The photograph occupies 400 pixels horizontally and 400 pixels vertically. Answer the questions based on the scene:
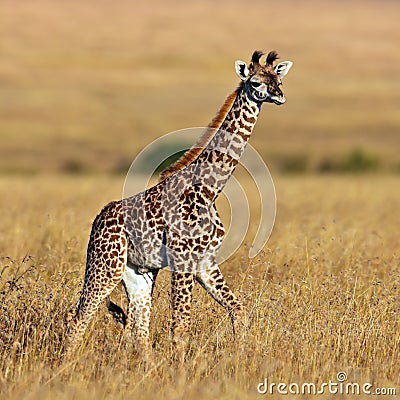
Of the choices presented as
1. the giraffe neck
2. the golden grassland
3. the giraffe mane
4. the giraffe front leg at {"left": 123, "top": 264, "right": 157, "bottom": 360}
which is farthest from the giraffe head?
the giraffe front leg at {"left": 123, "top": 264, "right": 157, "bottom": 360}

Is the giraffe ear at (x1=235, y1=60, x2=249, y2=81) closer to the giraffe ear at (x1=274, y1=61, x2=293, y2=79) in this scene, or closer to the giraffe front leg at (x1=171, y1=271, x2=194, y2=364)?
the giraffe ear at (x1=274, y1=61, x2=293, y2=79)

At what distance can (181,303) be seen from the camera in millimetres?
7453

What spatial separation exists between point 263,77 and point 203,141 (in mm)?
837

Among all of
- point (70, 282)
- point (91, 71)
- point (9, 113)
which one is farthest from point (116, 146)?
point (70, 282)

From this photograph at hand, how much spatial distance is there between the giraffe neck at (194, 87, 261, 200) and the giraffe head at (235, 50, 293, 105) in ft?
0.45

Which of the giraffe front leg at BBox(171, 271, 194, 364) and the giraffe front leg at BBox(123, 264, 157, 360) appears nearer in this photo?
the giraffe front leg at BBox(171, 271, 194, 364)

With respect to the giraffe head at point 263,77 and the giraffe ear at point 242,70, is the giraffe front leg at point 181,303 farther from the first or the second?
the giraffe ear at point 242,70

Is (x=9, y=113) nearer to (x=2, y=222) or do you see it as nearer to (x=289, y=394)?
(x=2, y=222)

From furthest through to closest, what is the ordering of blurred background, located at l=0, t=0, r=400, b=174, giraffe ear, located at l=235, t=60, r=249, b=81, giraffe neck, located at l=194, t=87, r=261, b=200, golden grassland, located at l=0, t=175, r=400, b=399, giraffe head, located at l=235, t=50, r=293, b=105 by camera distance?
blurred background, located at l=0, t=0, r=400, b=174 < giraffe neck, located at l=194, t=87, r=261, b=200 < giraffe ear, located at l=235, t=60, r=249, b=81 < giraffe head, located at l=235, t=50, r=293, b=105 < golden grassland, located at l=0, t=175, r=400, b=399

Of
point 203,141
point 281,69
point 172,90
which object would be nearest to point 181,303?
point 203,141

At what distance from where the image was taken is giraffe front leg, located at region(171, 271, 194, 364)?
24.2 ft

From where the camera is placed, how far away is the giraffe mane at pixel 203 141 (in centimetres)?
786

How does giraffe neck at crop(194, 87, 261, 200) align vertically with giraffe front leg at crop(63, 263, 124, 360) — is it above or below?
above

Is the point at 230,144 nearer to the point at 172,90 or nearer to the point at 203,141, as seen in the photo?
the point at 203,141
